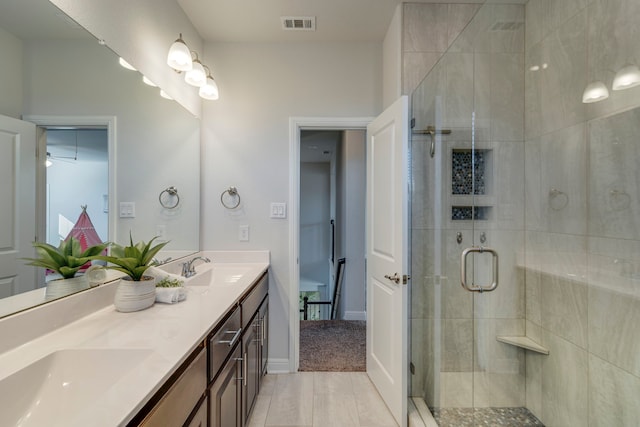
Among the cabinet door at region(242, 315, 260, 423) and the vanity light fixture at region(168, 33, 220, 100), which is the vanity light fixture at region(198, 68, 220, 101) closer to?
the vanity light fixture at region(168, 33, 220, 100)

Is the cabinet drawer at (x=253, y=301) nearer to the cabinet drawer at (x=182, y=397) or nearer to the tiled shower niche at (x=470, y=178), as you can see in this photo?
the cabinet drawer at (x=182, y=397)

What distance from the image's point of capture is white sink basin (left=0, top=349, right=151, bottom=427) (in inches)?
27.5

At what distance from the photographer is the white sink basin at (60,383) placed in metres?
0.70

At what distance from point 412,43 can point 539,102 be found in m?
0.91

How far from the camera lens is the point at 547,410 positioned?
1.70 metres

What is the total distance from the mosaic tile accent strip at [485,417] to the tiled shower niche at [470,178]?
1219 mm

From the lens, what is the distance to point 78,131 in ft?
3.90

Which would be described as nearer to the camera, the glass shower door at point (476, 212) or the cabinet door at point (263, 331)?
the glass shower door at point (476, 212)

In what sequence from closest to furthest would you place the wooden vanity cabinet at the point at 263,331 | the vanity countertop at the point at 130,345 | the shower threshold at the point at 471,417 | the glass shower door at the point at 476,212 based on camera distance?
the vanity countertop at the point at 130,345, the shower threshold at the point at 471,417, the glass shower door at the point at 476,212, the wooden vanity cabinet at the point at 263,331

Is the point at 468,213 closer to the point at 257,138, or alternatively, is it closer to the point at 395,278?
the point at 395,278

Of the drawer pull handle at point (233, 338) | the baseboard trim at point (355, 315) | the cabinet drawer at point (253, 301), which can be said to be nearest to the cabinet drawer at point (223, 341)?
the drawer pull handle at point (233, 338)

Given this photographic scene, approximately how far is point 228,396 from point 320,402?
0.95 meters

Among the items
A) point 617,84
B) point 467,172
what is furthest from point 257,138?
point 617,84

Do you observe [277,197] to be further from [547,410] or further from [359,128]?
[547,410]
